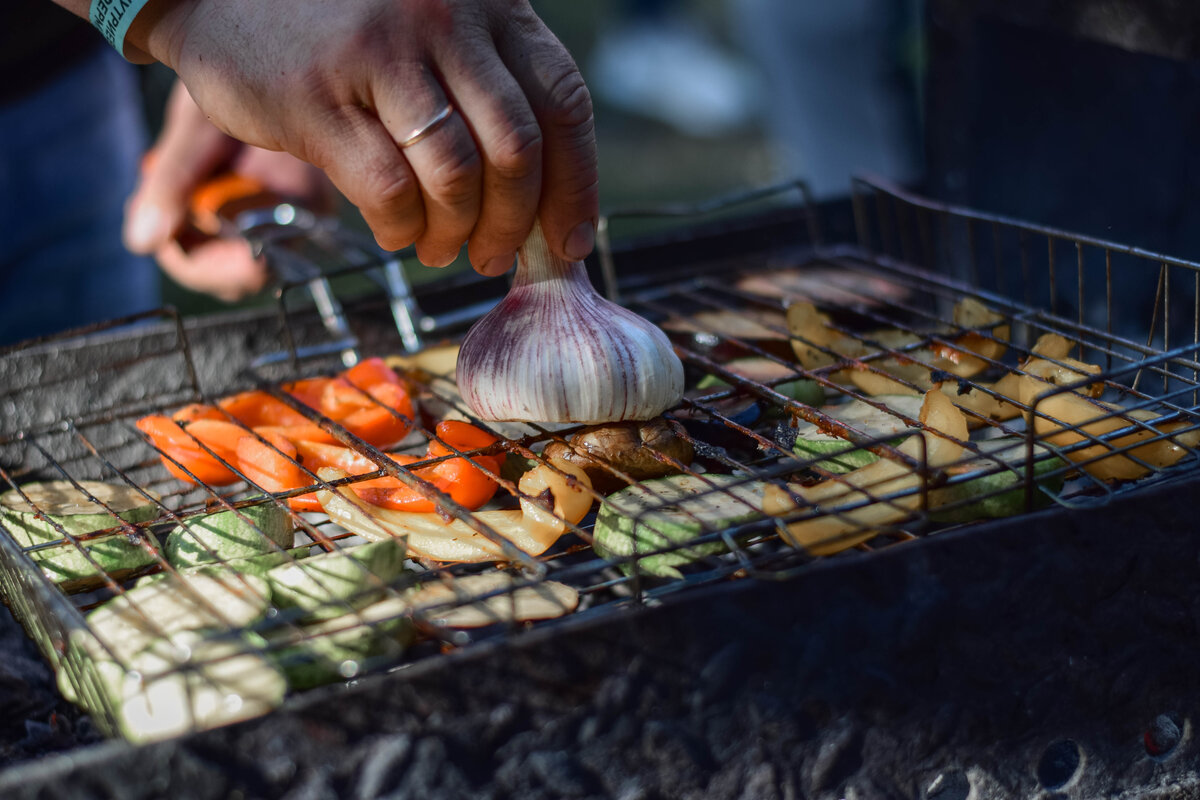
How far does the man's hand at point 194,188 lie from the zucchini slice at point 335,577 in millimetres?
1938

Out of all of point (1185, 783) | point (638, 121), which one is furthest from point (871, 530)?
point (638, 121)

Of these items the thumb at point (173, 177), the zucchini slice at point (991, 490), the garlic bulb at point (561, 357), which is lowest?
the zucchini slice at point (991, 490)

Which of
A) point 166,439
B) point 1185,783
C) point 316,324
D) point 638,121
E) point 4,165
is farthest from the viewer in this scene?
point 638,121

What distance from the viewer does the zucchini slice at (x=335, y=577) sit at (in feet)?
5.32

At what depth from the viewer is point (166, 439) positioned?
227 centimetres

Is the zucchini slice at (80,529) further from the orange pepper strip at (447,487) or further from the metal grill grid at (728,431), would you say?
the orange pepper strip at (447,487)

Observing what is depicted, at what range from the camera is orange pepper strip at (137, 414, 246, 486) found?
2.25 meters

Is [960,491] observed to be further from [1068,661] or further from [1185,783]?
[1185,783]

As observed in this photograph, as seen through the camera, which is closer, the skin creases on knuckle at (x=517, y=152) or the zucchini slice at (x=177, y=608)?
the zucchini slice at (x=177, y=608)

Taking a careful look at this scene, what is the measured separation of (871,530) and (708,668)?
1.00ft

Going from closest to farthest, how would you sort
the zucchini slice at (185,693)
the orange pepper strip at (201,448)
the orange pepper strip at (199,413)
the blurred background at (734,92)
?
the zucchini slice at (185,693)
the orange pepper strip at (201,448)
the orange pepper strip at (199,413)
the blurred background at (734,92)

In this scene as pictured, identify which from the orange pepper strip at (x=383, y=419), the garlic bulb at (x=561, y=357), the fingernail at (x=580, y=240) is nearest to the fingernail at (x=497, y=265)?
the garlic bulb at (x=561, y=357)

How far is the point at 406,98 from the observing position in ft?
5.39

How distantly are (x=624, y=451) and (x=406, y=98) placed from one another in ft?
2.34
